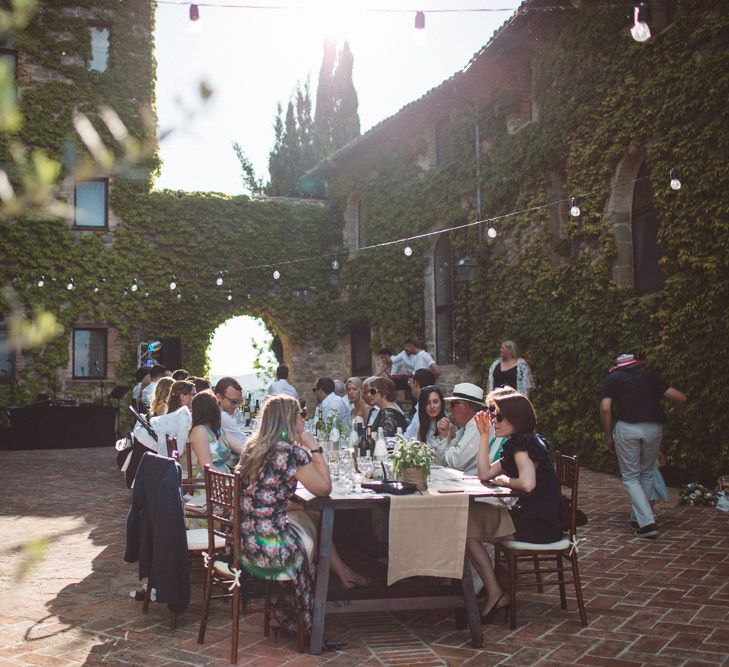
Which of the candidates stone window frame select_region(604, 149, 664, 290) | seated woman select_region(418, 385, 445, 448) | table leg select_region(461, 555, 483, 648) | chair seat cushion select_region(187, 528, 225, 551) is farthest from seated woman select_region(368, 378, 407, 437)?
stone window frame select_region(604, 149, 664, 290)

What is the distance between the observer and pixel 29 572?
220 inches

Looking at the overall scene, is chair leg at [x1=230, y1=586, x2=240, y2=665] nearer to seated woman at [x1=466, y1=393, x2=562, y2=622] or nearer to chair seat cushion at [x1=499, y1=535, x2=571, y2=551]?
seated woman at [x1=466, y1=393, x2=562, y2=622]

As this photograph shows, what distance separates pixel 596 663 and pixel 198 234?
51.4 feet

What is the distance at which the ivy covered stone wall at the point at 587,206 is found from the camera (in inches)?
329

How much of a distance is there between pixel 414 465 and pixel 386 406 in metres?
3.12

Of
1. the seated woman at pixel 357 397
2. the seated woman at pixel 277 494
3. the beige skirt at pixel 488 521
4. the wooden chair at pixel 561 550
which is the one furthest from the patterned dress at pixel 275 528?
the seated woman at pixel 357 397

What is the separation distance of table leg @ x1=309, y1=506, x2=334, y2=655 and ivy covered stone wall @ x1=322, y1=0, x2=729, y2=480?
5.58 m

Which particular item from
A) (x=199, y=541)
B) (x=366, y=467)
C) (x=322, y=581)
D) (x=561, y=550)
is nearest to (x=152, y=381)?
(x=199, y=541)

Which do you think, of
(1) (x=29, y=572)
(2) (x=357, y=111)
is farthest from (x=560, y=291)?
(2) (x=357, y=111)

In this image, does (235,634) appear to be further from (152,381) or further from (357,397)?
(152,381)

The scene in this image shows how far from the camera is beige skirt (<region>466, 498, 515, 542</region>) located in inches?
169

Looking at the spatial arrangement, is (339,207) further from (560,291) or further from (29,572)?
(29,572)

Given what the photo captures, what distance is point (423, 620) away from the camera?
4402 mm

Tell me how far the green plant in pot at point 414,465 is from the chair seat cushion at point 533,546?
0.56m
